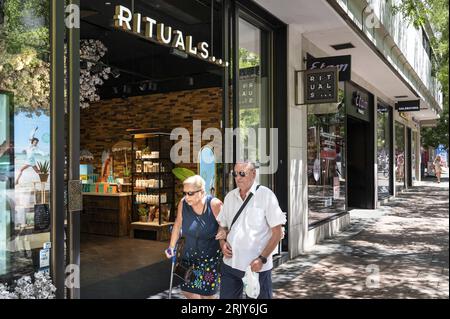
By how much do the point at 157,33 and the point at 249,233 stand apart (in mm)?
2700

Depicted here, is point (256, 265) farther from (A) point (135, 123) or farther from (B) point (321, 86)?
(A) point (135, 123)

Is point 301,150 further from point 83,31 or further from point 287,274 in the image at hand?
point 83,31

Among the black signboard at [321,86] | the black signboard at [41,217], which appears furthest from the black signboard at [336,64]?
the black signboard at [41,217]

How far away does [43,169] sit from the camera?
379 cm

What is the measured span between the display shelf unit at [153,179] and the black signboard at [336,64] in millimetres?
3702

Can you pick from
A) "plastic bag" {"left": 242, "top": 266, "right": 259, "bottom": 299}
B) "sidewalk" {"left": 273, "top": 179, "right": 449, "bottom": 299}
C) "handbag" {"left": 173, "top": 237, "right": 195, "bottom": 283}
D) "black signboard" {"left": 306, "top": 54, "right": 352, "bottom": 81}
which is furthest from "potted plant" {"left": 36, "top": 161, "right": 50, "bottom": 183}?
"black signboard" {"left": 306, "top": 54, "right": 352, "bottom": 81}

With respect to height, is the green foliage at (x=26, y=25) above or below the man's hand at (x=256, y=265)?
above

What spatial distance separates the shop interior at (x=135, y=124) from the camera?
646 cm

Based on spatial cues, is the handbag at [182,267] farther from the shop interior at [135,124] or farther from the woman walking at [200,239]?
the shop interior at [135,124]

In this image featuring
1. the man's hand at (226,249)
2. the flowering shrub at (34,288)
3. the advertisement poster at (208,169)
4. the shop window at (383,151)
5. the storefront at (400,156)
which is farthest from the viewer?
the storefront at (400,156)

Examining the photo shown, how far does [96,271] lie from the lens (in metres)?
6.27

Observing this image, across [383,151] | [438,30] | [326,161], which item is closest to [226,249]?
[438,30]

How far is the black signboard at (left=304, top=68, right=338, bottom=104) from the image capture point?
7170mm

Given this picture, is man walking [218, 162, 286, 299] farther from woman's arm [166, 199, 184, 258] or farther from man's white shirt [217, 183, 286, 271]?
woman's arm [166, 199, 184, 258]
